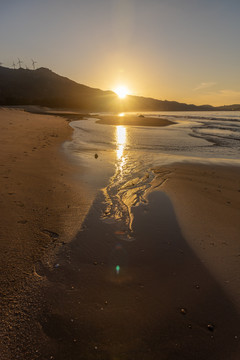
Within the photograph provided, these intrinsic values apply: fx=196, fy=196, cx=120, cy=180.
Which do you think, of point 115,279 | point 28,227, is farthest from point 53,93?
point 115,279

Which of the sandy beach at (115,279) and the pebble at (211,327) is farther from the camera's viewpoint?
the pebble at (211,327)

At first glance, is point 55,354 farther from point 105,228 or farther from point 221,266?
point 221,266

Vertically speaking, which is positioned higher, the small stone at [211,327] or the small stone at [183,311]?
the small stone at [211,327]

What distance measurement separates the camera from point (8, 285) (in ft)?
9.41

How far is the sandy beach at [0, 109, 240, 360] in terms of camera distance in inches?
89.8

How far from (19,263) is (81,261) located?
1016 millimetres

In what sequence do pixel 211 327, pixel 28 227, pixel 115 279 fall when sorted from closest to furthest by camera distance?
pixel 211 327 < pixel 115 279 < pixel 28 227

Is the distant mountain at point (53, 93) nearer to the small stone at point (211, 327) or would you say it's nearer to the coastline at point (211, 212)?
the coastline at point (211, 212)

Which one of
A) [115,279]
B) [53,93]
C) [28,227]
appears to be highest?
[53,93]

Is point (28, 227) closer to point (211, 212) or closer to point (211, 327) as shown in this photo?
point (211, 327)

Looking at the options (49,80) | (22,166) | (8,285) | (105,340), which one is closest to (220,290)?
(105,340)

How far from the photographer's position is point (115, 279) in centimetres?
316

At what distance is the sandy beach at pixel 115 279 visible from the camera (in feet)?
7.48

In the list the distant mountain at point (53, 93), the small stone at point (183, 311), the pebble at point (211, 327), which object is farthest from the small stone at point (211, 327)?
the distant mountain at point (53, 93)
